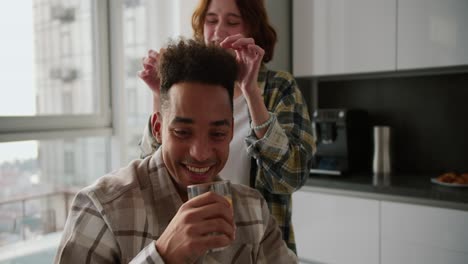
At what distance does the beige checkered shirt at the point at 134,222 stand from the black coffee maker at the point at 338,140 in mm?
1499

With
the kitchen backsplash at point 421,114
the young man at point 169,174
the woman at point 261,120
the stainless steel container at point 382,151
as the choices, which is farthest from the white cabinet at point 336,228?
the young man at point 169,174

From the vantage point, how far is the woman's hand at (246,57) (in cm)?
104

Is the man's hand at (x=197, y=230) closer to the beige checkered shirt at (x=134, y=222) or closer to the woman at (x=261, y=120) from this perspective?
the beige checkered shirt at (x=134, y=222)

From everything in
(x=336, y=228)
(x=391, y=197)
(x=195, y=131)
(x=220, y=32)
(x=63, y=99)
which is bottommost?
(x=336, y=228)

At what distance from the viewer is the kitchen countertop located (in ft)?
6.39

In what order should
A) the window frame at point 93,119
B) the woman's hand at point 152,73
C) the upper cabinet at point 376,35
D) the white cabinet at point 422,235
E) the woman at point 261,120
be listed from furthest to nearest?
the upper cabinet at point 376,35
the window frame at point 93,119
the white cabinet at point 422,235
the woman at point 261,120
the woman's hand at point 152,73

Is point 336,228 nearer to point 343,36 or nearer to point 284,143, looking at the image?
point 343,36

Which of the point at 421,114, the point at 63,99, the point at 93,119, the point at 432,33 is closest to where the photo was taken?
the point at 432,33

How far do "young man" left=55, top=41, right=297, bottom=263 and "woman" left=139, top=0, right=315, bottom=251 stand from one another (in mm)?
186

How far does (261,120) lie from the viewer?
114cm

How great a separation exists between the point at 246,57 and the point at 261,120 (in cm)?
18

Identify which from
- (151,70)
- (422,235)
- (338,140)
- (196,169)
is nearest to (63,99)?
(151,70)

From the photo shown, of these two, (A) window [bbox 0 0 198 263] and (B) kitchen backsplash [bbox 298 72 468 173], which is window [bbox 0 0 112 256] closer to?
(A) window [bbox 0 0 198 263]

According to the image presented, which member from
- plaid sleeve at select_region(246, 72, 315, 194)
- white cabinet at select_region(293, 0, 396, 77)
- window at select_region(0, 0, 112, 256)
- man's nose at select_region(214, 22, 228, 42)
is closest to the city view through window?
window at select_region(0, 0, 112, 256)
